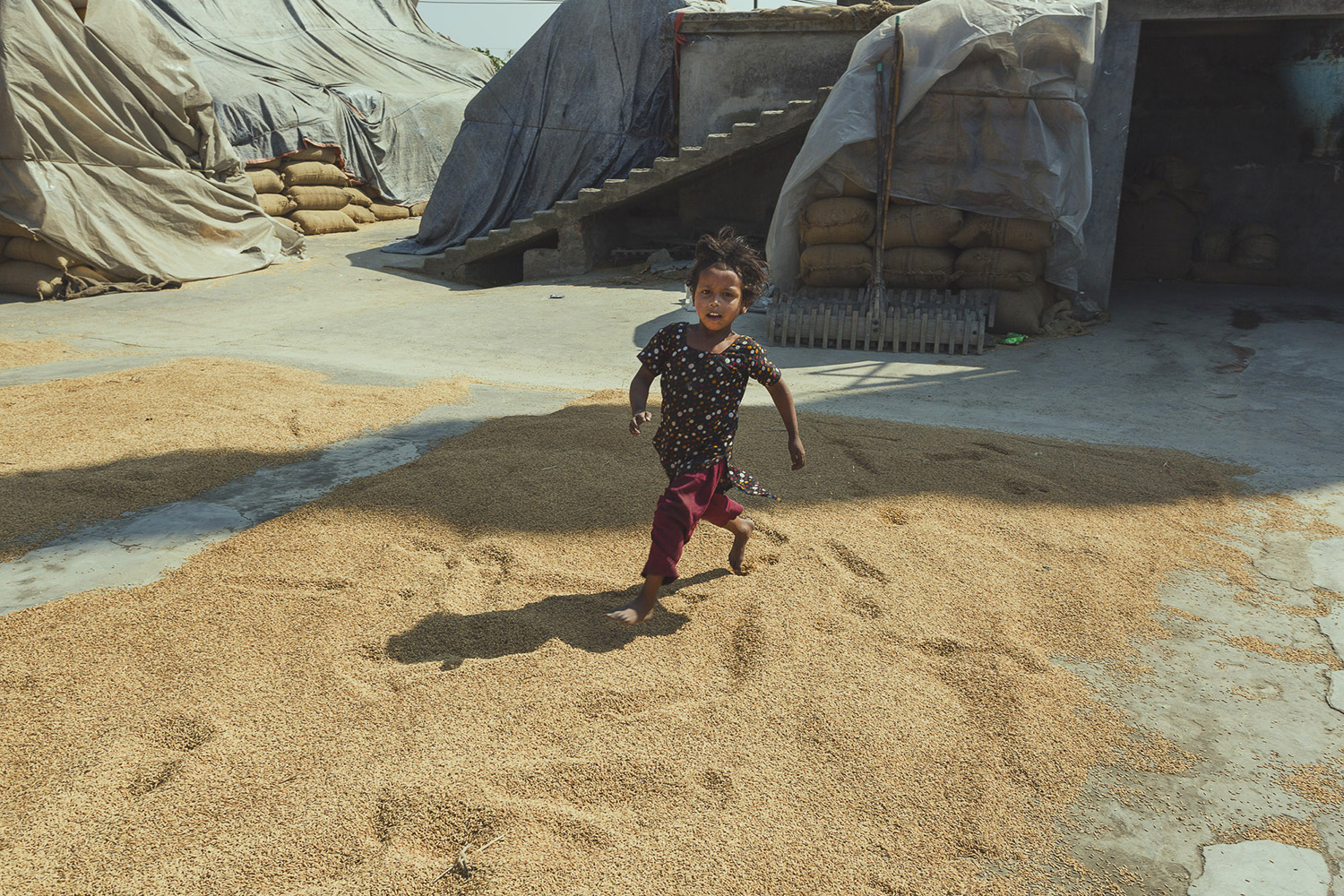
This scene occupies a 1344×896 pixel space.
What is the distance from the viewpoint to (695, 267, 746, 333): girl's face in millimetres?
2801

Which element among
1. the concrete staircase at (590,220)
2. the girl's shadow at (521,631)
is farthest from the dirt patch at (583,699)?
the concrete staircase at (590,220)

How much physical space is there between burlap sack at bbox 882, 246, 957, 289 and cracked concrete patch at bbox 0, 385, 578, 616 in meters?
4.00

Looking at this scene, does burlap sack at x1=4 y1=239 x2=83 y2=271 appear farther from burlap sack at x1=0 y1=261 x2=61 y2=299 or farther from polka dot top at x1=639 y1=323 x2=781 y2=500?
polka dot top at x1=639 y1=323 x2=781 y2=500

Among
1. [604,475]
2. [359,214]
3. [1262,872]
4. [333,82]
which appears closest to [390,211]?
[359,214]

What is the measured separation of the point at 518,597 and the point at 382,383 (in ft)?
10.0

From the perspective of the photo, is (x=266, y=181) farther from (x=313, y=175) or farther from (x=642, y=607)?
(x=642, y=607)

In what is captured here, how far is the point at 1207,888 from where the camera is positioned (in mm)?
1791

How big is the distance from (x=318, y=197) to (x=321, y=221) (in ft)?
1.34

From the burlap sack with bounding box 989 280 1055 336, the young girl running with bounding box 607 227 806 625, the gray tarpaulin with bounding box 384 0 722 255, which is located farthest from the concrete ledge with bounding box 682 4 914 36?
the young girl running with bounding box 607 227 806 625

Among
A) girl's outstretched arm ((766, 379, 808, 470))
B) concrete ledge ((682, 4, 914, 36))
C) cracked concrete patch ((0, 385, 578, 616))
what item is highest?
concrete ledge ((682, 4, 914, 36))

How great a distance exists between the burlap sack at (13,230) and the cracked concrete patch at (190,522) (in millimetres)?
6931

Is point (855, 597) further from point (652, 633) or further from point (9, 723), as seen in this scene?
point (9, 723)

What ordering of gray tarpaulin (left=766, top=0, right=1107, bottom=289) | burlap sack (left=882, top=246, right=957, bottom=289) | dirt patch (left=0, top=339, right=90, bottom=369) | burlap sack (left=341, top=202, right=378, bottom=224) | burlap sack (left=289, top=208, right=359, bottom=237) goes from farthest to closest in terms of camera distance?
burlap sack (left=341, top=202, right=378, bottom=224), burlap sack (left=289, top=208, right=359, bottom=237), burlap sack (left=882, top=246, right=957, bottom=289), gray tarpaulin (left=766, top=0, right=1107, bottom=289), dirt patch (left=0, top=339, right=90, bottom=369)

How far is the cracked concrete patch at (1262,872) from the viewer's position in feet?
5.86
